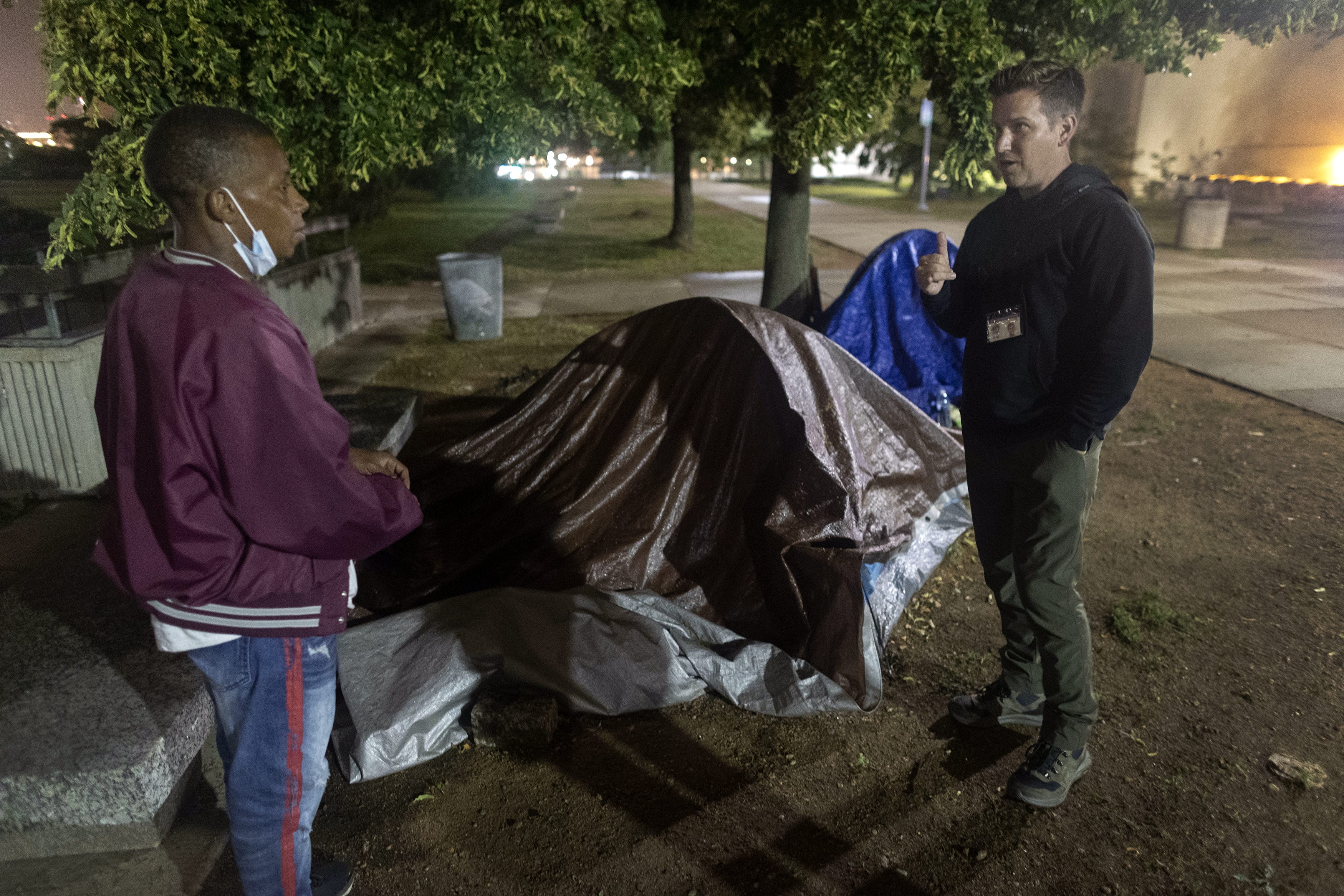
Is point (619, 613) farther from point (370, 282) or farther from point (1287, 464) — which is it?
point (370, 282)

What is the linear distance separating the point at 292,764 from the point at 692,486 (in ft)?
7.32

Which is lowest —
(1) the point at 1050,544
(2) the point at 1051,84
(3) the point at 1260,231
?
(1) the point at 1050,544

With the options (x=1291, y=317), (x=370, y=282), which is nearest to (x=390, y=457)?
(x=1291, y=317)

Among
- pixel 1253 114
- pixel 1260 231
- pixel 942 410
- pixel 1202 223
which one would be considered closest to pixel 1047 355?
pixel 942 410

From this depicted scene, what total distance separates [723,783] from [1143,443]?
4.76m

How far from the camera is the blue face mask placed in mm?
1696

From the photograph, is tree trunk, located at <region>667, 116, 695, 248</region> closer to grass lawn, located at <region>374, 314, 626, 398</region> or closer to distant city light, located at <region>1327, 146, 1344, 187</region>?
grass lawn, located at <region>374, 314, 626, 398</region>

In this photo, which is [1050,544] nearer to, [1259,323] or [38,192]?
[38,192]

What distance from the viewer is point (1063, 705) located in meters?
2.74

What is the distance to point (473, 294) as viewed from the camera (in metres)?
9.45

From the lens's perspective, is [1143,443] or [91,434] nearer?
[91,434]

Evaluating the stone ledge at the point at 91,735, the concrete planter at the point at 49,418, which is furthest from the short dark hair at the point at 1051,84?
the concrete planter at the point at 49,418

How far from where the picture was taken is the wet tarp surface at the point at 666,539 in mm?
3189

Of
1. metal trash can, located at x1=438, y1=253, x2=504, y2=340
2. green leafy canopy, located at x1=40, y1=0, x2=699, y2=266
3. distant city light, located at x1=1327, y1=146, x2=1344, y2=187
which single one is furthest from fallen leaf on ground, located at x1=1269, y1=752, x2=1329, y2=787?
distant city light, located at x1=1327, y1=146, x2=1344, y2=187
